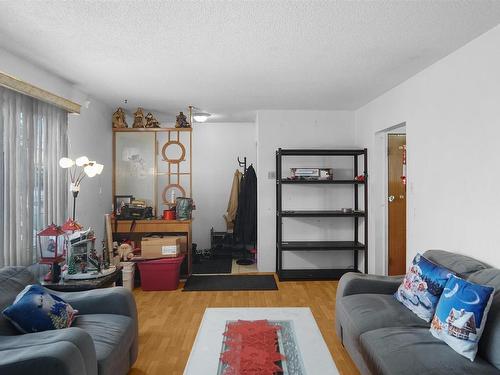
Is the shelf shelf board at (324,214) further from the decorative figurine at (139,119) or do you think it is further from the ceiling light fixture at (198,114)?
the decorative figurine at (139,119)

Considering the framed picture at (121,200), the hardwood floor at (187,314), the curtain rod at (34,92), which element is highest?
the curtain rod at (34,92)

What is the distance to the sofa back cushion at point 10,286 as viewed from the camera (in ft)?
6.49

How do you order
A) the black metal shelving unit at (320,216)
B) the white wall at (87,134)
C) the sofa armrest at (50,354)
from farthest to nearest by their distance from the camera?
1. the black metal shelving unit at (320,216)
2. the white wall at (87,134)
3. the sofa armrest at (50,354)

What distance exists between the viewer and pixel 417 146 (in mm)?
3316

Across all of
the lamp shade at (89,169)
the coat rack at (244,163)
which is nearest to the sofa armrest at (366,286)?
the lamp shade at (89,169)

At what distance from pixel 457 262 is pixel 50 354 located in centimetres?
254

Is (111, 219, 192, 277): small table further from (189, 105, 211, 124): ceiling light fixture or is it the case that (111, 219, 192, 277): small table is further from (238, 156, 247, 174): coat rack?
(238, 156, 247, 174): coat rack

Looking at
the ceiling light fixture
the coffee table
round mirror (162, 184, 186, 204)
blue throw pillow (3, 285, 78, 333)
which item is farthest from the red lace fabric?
the ceiling light fixture

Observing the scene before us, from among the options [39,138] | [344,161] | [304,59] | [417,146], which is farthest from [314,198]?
[39,138]

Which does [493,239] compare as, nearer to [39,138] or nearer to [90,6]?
[90,6]

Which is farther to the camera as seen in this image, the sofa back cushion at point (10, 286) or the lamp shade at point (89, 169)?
the lamp shade at point (89, 169)

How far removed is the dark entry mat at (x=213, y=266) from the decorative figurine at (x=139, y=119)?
7.55ft

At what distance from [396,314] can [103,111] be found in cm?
420

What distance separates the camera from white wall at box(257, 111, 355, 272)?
5.05 m
